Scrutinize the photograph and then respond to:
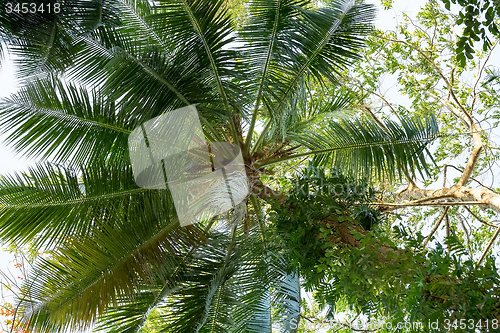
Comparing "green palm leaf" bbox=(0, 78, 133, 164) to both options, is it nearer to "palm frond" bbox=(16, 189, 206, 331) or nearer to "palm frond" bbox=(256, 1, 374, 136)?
"palm frond" bbox=(16, 189, 206, 331)

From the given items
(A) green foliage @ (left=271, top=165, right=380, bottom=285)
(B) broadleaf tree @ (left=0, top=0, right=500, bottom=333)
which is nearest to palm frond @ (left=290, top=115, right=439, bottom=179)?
(B) broadleaf tree @ (left=0, top=0, right=500, bottom=333)

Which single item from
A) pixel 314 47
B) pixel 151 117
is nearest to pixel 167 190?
pixel 151 117

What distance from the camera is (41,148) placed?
3.96 metres

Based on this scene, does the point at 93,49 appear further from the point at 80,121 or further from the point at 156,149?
the point at 156,149

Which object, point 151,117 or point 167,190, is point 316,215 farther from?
point 151,117

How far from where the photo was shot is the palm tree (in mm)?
3465

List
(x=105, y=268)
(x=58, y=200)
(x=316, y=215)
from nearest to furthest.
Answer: (x=105, y=268), (x=316, y=215), (x=58, y=200)

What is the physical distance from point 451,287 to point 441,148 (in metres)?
5.57

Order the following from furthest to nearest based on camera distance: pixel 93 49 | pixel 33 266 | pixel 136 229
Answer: pixel 93 49 → pixel 136 229 → pixel 33 266

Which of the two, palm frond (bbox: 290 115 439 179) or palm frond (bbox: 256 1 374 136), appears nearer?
palm frond (bbox: 290 115 439 179)

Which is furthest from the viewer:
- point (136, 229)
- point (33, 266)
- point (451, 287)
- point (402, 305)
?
point (136, 229)

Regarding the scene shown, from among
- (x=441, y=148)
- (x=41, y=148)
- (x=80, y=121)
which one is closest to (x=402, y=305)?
(x=80, y=121)

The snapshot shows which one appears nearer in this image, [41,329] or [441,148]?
[41,329]

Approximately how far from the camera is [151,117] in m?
3.62
